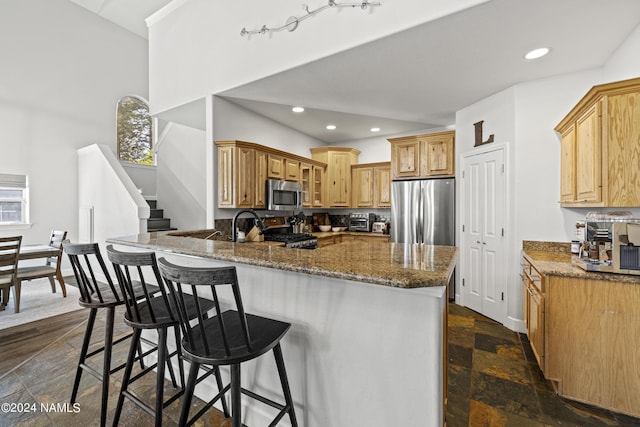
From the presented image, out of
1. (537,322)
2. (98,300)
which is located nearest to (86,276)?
(98,300)

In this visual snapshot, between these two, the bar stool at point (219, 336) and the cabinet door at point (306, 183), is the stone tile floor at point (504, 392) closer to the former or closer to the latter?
the bar stool at point (219, 336)

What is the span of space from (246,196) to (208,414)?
2.52m

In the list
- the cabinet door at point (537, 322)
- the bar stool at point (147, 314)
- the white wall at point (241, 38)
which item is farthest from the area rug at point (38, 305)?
the cabinet door at point (537, 322)

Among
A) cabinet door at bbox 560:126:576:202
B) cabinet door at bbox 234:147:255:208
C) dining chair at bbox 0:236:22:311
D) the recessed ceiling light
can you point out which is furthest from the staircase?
cabinet door at bbox 560:126:576:202

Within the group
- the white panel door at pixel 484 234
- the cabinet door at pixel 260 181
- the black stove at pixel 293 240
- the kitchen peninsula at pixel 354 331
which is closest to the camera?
the kitchen peninsula at pixel 354 331

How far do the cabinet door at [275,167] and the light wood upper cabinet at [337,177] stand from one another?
140cm

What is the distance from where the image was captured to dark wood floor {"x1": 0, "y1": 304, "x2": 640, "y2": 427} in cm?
181

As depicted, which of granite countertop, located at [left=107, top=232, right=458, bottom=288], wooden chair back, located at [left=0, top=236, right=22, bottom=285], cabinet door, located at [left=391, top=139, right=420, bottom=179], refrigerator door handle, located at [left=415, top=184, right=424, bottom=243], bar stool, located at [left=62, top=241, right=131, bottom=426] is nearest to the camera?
granite countertop, located at [left=107, top=232, right=458, bottom=288]

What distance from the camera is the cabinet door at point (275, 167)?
4.18 m

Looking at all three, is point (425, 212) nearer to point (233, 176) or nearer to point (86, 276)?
point (233, 176)

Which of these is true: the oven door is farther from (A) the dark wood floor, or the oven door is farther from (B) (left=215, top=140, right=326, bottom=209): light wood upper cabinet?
(A) the dark wood floor

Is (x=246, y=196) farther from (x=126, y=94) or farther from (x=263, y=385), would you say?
(x=126, y=94)

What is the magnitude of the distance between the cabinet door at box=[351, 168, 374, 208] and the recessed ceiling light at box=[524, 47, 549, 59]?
10.3 ft

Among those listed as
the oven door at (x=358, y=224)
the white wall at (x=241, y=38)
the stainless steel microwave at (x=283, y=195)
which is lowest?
the oven door at (x=358, y=224)
